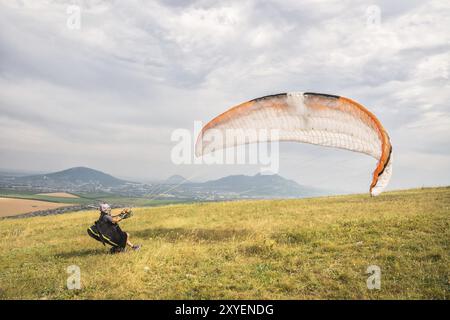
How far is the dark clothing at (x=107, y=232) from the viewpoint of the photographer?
1135 centimetres

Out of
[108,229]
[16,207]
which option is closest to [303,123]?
[108,229]

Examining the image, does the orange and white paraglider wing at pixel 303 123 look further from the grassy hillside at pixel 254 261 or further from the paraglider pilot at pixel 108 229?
the paraglider pilot at pixel 108 229

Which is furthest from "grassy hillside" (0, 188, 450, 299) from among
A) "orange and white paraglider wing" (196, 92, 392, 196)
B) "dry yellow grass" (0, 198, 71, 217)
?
"dry yellow grass" (0, 198, 71, 217)

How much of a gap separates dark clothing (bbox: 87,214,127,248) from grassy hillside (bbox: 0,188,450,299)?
1.98 ft

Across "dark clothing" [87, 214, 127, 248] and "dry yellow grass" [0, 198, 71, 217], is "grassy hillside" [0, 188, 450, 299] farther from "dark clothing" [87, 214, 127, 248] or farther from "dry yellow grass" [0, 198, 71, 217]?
"dry yellow grass" [0, 198, 71, 217]

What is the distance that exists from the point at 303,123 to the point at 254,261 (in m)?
5.67

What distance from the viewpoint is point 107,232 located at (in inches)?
448

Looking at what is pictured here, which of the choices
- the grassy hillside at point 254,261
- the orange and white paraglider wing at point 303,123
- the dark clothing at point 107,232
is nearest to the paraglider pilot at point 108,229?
the dark clothing at point 107,232

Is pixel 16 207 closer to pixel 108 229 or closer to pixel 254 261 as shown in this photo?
pixel 108 229

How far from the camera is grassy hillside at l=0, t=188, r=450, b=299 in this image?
7.64 m

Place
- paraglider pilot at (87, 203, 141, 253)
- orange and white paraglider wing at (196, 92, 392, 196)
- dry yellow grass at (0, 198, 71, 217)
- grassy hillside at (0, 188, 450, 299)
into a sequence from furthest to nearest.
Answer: dry yellow grass at (0, 198, 71, 217), paraglider pilot at (87, 203, 141, 253), orange and white paraglider wing at (196, 92, 392, 196), grassy hillside at (0, 188, 450, 299)
